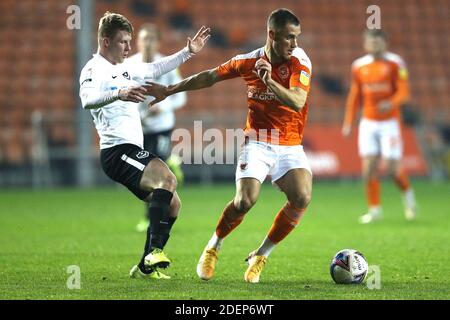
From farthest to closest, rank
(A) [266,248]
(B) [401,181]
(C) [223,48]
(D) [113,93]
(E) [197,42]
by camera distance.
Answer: (C) [223,48]
(B) [401,181]
(E) [197,42]
(A) [266,248]
(D) [113,93]

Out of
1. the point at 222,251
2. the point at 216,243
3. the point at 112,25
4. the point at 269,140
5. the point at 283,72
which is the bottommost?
the point at 222,251

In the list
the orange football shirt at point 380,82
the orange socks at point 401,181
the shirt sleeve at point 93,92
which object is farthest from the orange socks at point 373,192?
→ the shirt sleeve at point 93,92

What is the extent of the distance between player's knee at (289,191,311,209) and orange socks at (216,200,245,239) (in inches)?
15.7

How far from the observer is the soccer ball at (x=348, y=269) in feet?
21.1

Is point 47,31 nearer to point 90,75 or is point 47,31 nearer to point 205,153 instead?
point 205,153

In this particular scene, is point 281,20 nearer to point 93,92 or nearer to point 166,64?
point 166,64

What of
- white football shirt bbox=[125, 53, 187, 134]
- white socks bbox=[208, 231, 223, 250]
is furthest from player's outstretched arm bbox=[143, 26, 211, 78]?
white football shirt bbox=[125, 53, 187, 134]

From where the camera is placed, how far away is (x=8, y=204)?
1445 centimetres

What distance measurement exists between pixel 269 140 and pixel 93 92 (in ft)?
4.52

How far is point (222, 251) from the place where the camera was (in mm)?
8570

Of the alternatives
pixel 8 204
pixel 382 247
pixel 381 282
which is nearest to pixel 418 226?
pixel 382 247

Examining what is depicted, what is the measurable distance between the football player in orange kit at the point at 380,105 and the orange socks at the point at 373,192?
0.21ft

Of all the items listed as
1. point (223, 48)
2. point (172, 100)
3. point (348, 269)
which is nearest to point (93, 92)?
point (348, 269)

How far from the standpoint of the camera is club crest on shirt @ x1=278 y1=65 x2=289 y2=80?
673cm
